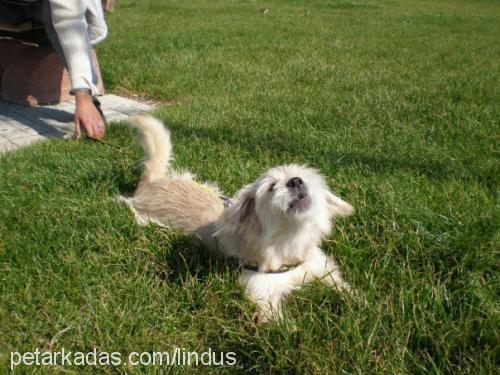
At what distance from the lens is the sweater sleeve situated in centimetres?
375

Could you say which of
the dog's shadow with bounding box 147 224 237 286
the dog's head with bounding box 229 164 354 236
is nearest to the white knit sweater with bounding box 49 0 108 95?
the dog's shadow with bounding box 147 224 237 286

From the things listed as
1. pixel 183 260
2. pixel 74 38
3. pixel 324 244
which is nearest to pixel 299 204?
pixel 324 244

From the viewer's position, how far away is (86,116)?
3607 mm

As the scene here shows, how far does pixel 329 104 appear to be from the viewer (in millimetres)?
4676

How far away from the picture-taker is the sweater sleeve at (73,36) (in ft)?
12.3

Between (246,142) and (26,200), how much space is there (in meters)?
1.69

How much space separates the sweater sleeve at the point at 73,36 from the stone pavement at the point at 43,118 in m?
0.70

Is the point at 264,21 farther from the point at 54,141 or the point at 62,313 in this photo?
the point at 62,313

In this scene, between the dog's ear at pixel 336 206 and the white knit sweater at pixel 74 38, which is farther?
the white knit sweater at pixel 74 38

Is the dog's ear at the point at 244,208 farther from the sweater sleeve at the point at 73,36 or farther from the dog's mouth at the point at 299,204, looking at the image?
the sweater sleeve at the point at 73,36

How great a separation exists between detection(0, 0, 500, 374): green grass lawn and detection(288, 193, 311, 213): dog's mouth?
0.35 metres

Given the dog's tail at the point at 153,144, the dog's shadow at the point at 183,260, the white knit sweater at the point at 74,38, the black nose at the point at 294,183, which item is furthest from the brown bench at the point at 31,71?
the black nose at the point at 294,183

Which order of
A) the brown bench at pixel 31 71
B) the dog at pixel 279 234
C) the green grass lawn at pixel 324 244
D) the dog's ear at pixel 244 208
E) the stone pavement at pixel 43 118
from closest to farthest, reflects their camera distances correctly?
the green grass lawn at pixel 324 244, the dog at pixel 279 234, the dog's ear at pixel 244 208, the stone pavement at pixel 43 118, the brown bench at pixel 31 71

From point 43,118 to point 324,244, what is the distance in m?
3.61
